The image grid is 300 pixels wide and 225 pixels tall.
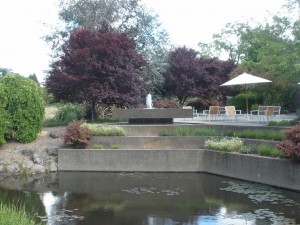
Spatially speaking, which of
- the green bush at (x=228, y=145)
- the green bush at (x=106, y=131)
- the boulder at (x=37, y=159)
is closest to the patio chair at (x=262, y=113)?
the green bush at (x=228, y=145)

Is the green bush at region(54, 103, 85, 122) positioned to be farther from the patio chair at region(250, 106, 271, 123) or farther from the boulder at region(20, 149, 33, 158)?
the patio chair at region(250, 106, 271, 123)

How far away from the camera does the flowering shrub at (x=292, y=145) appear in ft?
42.2

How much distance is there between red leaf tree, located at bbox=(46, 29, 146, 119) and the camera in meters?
23.3

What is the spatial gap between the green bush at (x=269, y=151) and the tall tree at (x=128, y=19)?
18981mm

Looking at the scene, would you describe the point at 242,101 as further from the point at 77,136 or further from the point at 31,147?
the point at 31,147

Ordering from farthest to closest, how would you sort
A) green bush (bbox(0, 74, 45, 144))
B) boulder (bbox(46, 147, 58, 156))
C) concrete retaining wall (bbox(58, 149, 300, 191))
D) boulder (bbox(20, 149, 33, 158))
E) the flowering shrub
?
green bush (bbox(0, 74, 45, 144)) → boulder (bbox(46, 147, 58, 156)) → boulder (bbox(20, 149, 33, 158)) → concrete retaining wall (bbox(58, 149, 300, 191)) → the flowering shrub

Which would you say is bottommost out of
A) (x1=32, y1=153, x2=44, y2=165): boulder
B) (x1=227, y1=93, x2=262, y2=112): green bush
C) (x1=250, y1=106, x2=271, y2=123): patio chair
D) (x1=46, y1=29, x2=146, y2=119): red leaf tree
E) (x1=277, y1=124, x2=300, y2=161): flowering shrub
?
(x1=32, y1=153, x2=44, y2=165): boulder

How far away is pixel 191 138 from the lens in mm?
18328

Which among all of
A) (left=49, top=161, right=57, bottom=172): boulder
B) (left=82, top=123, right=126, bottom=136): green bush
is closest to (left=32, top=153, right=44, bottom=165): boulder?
(left=49, top=161, right=57, bottom=172): boulder

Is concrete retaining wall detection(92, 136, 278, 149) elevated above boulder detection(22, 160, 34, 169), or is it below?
above

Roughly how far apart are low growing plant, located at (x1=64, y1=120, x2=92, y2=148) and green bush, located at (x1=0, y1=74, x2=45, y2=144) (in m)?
1.76

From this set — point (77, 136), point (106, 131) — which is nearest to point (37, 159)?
point (77, 136)

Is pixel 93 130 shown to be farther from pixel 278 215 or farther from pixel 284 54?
pixel 278 215

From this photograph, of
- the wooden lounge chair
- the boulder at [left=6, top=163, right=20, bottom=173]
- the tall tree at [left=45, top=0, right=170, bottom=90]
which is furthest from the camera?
the tall tree at [left=45, top=0, right=170, bottom=90]
